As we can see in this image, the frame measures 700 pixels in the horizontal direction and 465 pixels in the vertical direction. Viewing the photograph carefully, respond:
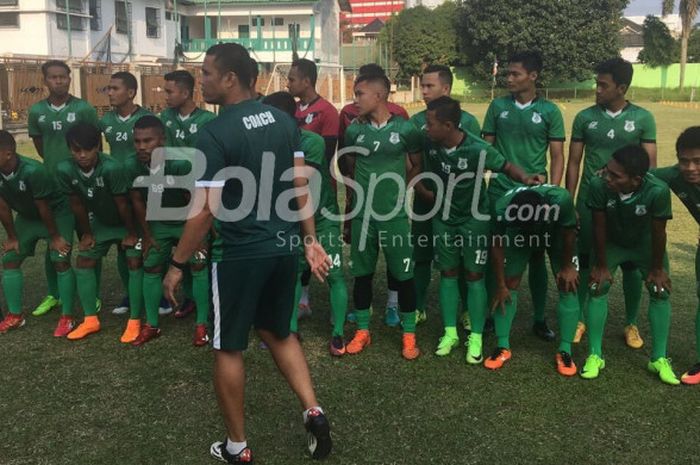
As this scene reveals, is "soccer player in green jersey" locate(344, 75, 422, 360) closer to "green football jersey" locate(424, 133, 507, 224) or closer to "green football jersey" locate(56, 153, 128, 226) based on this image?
"green football jersey" locate(424, 133, 507, 224)

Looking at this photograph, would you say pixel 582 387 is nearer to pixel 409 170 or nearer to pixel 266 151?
pixel 409 170

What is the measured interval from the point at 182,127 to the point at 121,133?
0.59 metres

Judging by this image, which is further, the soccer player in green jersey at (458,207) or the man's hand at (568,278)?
the soccer player in green jersey at (458,207)

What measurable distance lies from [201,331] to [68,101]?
9.04ft

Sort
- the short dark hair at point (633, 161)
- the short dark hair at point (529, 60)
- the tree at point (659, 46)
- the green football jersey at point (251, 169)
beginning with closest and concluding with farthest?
the green football jersey at point (251, 169) → the short dark hair at point (633, 161) → the short dark hair at point (529, 60) → the tree at point (659, 46)

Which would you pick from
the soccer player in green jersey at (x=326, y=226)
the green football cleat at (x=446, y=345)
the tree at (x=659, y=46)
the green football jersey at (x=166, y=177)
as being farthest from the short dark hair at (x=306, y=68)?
the tree at (x=659, y=46)

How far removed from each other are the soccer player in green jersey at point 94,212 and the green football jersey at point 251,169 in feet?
7.63

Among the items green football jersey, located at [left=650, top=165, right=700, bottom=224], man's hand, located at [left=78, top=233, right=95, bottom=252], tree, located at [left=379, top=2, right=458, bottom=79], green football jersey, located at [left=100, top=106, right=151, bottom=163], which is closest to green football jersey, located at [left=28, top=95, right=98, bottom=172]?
green football jersey, located at [left=100, top=106, right=151, bottom=163]

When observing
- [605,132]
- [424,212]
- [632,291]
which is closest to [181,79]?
[424,212]

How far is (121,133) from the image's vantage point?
623cm

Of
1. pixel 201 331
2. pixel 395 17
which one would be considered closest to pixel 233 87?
pixel 201 331

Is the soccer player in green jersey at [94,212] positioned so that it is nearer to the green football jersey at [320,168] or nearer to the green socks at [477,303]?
the green football jersey at [320,168]

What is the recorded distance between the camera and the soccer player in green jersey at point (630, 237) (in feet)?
14.9

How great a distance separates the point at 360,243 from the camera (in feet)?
17.9
